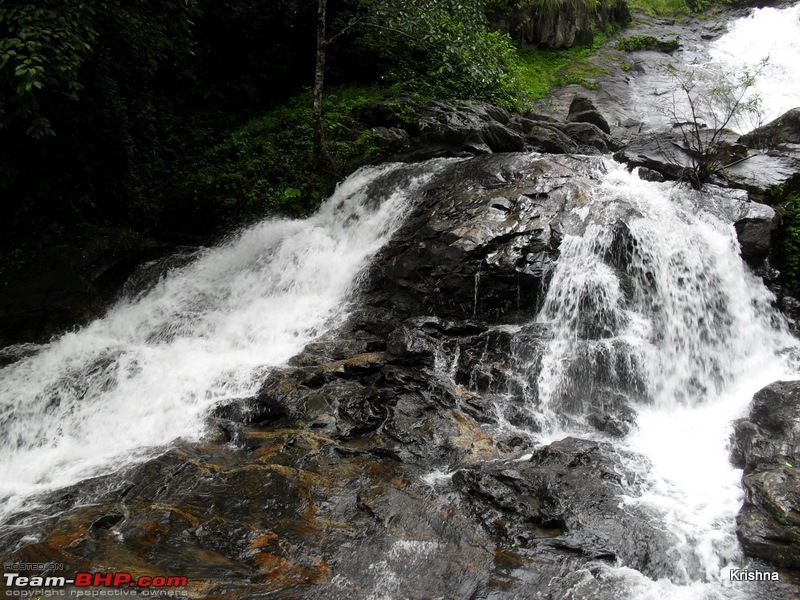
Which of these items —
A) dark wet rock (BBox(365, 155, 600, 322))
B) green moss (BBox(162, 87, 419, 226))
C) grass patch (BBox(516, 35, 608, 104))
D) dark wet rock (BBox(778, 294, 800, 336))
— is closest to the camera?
dark wet rock (BBox(778, 294, 800, 336))

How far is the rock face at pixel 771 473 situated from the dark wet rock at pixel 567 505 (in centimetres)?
77

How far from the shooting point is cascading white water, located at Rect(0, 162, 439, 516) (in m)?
6.70

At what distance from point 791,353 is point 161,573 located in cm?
833

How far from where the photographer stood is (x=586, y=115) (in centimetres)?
1383

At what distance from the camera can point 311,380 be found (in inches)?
Answer: 279

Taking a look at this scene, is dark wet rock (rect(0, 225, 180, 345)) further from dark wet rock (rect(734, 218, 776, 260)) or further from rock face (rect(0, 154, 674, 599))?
dark wet rock (rect(734, 218, 776, 260))

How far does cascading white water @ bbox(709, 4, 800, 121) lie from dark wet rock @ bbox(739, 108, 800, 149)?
3.70m

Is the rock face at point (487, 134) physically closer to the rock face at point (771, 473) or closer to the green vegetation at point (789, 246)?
the green vegetation at point (789, 246)

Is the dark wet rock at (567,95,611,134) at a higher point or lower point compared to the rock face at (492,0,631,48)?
lower

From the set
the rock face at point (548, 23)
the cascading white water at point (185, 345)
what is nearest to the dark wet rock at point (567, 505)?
the cascading white water at point (185, 345)

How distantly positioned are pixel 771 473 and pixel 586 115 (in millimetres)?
11041

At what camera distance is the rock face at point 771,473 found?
4.44m

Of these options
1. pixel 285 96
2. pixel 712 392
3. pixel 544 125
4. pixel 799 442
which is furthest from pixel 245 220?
pixel 799 442

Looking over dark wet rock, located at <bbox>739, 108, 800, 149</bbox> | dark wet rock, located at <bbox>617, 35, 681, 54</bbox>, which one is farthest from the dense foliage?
dark wet rock, located at <bbox>617, 35, 681, 54</bbox>
